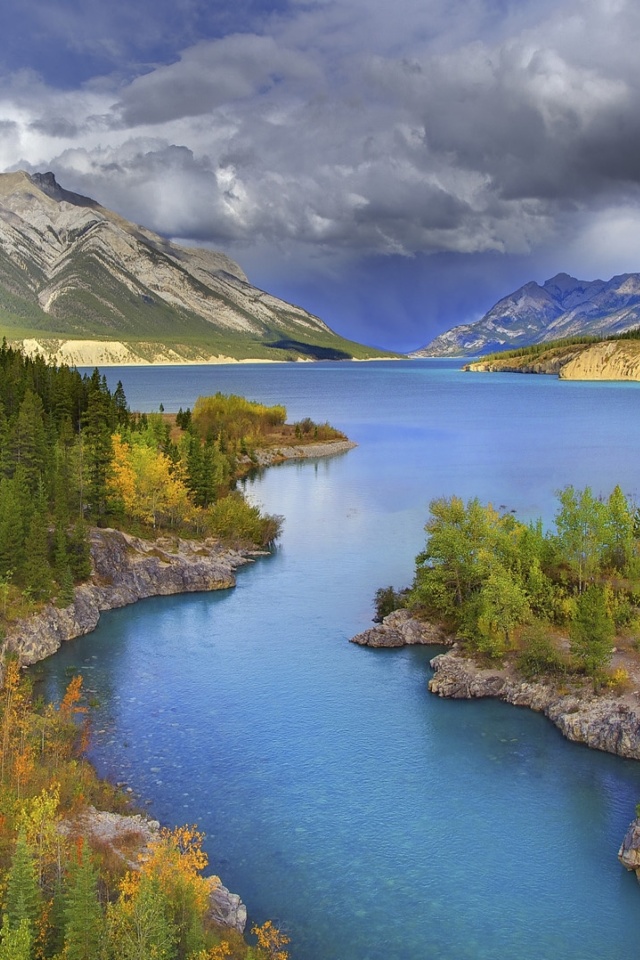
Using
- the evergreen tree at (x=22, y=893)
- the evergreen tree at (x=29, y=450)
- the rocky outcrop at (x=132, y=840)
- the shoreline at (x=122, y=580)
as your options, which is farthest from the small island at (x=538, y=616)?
the evergreen tree at (x=29, y=450)

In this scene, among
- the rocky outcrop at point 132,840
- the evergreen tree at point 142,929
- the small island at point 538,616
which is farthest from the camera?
the small island at point 538,616

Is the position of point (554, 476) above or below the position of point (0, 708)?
above

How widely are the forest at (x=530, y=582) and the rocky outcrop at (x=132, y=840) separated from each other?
86.8ft

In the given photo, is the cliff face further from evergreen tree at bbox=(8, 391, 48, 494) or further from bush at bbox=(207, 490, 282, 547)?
evergreen tree at bbox=(8, 391, 48, 494)

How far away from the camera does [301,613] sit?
233 feet

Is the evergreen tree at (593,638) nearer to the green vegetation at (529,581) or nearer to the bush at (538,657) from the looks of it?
the green vegetation at (529,581)

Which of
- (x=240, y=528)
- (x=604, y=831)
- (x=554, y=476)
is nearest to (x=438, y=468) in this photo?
(x=554, y=476)

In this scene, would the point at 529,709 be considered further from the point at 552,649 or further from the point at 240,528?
the point at 240,528

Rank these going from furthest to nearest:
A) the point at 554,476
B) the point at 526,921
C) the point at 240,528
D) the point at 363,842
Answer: the point at 554,476 → the point at 240,528 → the point at 363,842 → the point at 526,921

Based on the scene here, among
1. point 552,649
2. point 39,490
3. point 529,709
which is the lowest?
point 529,709

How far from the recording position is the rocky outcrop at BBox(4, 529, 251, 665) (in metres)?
61.5

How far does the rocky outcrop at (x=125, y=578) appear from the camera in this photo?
202 ft

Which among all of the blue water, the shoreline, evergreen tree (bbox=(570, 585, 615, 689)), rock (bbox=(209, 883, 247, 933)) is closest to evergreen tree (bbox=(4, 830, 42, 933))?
rock (bbox=(209, 883, 247, 933))

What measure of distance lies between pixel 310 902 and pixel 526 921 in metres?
9.34
